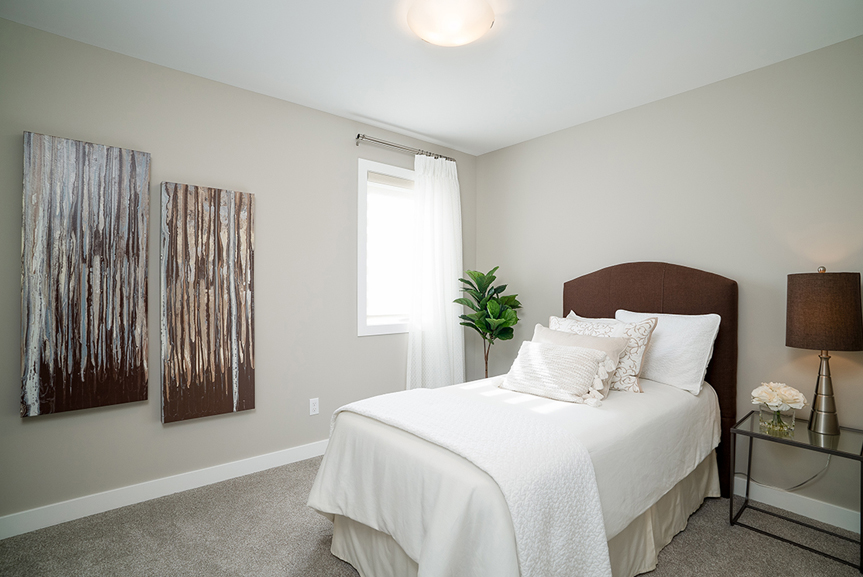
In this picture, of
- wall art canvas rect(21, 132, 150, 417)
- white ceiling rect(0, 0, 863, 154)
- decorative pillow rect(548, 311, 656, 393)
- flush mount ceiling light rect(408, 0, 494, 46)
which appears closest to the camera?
flush mount ceiling light rect(408, 0, 494, 46)

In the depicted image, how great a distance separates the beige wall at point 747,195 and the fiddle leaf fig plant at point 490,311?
373 millimetres

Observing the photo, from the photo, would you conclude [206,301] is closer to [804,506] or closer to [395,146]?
[395,146]

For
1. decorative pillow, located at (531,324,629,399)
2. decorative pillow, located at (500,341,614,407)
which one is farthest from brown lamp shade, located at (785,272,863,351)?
decorative pillow, located at (500,341,614,407)

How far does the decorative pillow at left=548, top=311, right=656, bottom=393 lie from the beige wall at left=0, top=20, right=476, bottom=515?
1.67m

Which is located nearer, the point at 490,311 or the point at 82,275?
the point at 82,275

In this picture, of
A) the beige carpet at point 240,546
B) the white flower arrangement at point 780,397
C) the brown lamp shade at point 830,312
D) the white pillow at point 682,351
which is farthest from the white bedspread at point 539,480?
the brown lamp shade at point 830,312

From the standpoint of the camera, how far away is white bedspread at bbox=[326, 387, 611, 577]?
1.40 meters

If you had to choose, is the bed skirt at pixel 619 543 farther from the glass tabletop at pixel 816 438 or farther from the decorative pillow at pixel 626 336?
the decorative pillow at pixel 626 336

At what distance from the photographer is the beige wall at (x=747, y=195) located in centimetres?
241

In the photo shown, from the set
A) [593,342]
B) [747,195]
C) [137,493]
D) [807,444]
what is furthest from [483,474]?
[747,195]

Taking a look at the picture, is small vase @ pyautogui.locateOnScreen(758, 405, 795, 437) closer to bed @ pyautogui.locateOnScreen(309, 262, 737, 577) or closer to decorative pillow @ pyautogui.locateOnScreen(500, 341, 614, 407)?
bed @ pyautogui.locateOnScreen(309, 262, 737, 577)

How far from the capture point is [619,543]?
6.00 feet

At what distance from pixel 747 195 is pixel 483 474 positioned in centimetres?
250

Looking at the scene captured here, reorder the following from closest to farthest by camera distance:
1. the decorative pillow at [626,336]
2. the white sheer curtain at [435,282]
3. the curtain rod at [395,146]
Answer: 1. the decorative pillow at [626,336]
2. the curtain rod at [395,146]
3. the white sheer curtain at [435,282]
